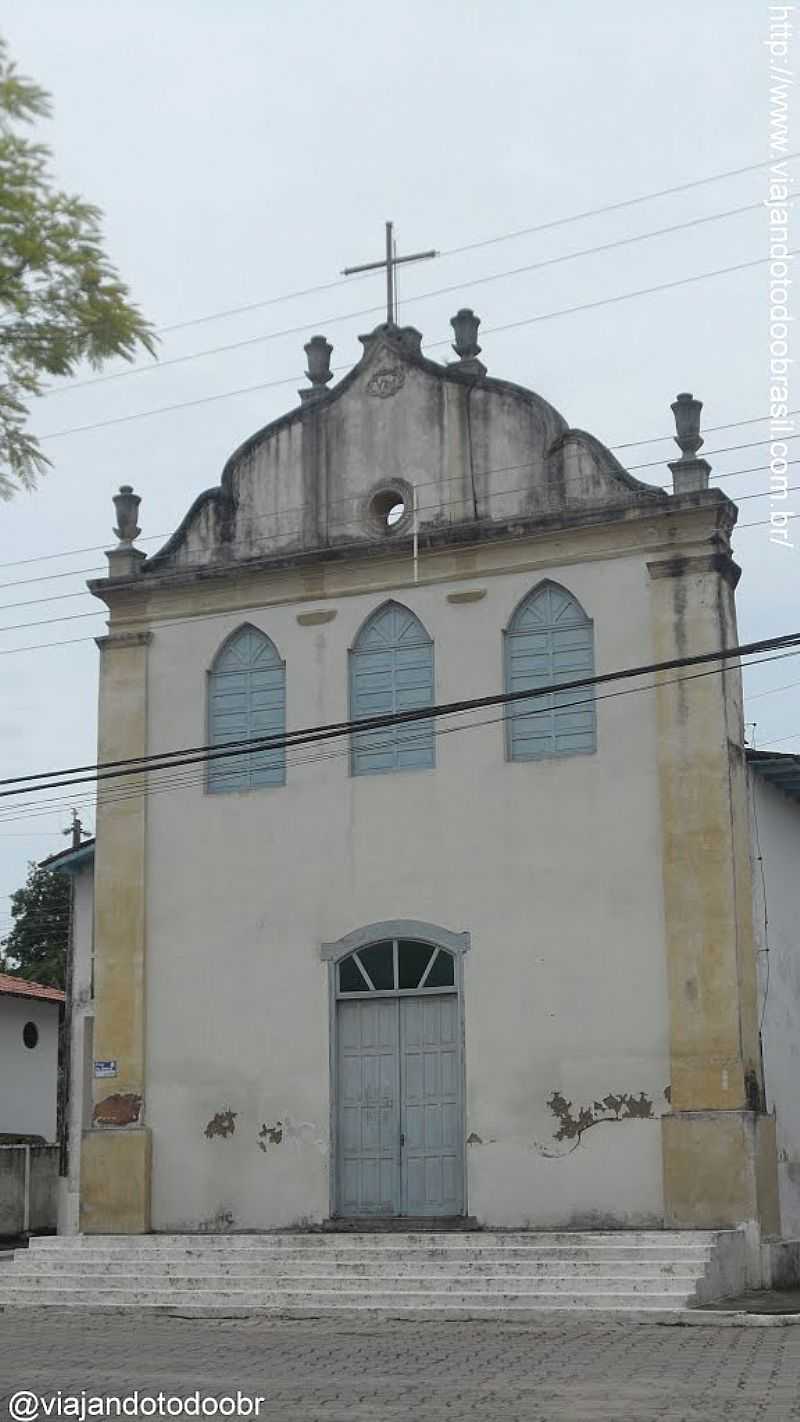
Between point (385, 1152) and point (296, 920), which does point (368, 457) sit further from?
point (385, 1152)

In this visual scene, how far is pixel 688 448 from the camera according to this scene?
1988 centimetres

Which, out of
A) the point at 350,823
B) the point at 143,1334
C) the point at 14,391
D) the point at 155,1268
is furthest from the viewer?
the point at 350,823

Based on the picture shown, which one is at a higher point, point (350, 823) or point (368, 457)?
point (368, 457)

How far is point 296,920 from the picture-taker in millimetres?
20703

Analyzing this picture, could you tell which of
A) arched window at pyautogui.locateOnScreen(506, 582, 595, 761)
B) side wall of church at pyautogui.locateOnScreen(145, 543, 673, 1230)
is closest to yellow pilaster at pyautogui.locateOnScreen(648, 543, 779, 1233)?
side wall of church at pyautogui.locateOnScreen(145, 543, 673, 1230)

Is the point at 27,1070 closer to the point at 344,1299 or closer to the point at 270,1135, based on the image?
the point at 270,1135

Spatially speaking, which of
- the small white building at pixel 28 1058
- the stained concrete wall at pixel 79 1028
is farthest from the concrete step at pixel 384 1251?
the small white building at pixel 28 1058

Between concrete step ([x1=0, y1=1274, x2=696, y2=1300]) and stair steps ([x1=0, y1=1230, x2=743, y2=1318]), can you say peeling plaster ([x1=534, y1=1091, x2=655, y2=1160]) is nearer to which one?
stair steps ([x1=0, y1=1230, x2=743, y2=1318])

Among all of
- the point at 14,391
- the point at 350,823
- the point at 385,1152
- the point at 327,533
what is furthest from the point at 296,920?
the point at 14,391

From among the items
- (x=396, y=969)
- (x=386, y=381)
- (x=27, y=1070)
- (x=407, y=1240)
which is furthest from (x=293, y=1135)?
(x=27, y=1070)

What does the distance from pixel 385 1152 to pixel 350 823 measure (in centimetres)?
332

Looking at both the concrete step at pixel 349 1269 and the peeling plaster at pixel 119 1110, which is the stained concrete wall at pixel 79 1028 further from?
the concrete step at pixel 349 1269

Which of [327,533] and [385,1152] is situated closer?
[385,1152]

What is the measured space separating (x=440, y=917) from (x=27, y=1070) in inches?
625
